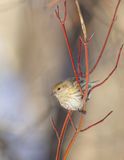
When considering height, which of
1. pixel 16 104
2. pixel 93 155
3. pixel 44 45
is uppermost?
pixel 44 45

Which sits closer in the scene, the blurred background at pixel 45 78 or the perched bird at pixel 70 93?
the perched bird at pixel 70 93

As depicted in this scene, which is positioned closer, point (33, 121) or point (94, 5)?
point (94, 5)

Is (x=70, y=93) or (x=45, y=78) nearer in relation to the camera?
(x=70, y=93)

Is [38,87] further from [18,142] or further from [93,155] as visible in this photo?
[93,155]

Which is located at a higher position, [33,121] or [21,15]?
[21,15]

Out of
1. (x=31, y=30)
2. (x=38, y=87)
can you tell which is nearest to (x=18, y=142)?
(x=38, y=87)

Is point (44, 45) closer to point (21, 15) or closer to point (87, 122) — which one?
point (21, 15)

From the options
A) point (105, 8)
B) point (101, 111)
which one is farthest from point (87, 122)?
point (105, 8)
